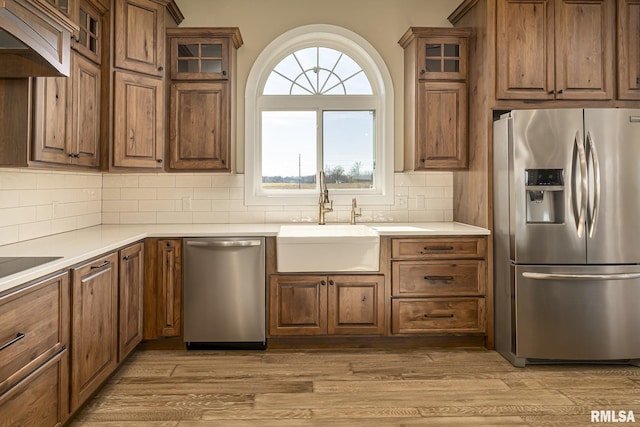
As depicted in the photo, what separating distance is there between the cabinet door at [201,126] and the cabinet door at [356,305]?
129cm

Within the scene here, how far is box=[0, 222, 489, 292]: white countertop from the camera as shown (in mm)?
2009

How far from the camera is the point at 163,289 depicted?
3.29m

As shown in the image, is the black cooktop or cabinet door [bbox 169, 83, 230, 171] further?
cabinet door [bbox 169, 83, 230, 171]

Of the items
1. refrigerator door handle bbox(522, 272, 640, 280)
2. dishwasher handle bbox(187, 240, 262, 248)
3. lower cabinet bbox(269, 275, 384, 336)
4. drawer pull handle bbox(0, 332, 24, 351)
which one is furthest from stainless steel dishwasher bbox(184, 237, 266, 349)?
refrigerator door handle bbox(522, 272, 640, 280)

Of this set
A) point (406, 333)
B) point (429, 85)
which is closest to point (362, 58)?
point (429, 85)

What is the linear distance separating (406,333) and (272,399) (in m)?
1.16

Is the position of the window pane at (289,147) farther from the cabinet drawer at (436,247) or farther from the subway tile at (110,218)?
the subway tile at (110,218)

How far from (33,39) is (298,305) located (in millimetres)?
2205

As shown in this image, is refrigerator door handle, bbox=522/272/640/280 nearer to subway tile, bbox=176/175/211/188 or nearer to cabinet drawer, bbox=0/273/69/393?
subway tile, bbox=176/175/211/188

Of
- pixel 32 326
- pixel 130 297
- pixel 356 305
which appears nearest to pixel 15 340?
pixel 32 326

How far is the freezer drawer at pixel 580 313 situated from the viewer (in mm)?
3041

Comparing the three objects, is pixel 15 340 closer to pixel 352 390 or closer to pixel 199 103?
pixel 352 390

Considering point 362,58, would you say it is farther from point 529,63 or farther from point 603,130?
point 603,130

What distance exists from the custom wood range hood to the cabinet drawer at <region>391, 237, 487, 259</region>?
2.26 metres
